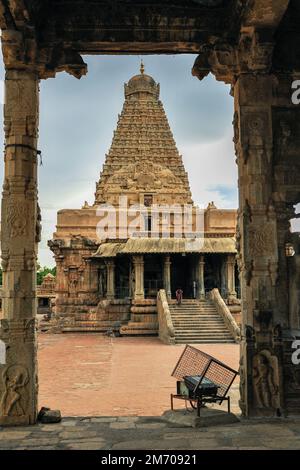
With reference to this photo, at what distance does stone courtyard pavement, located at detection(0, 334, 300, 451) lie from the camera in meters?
5.45

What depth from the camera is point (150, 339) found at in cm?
2294

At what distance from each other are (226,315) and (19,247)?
17678 millimetres

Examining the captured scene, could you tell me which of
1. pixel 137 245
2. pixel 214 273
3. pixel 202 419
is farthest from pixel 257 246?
pixel 214 273

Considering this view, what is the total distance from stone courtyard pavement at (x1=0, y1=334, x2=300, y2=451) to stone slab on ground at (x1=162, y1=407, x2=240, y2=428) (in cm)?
11

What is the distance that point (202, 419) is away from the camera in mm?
6191

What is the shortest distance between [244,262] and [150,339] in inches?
663

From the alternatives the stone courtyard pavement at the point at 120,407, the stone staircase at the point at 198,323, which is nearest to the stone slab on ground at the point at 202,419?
the stone courtyard pavement at the point at 120,407

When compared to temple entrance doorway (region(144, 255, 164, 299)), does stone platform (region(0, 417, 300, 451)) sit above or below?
below

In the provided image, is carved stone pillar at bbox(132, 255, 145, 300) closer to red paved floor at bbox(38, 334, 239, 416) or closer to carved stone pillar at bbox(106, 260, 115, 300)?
carved stone pillar at bbox(106, 260, 115, 300)

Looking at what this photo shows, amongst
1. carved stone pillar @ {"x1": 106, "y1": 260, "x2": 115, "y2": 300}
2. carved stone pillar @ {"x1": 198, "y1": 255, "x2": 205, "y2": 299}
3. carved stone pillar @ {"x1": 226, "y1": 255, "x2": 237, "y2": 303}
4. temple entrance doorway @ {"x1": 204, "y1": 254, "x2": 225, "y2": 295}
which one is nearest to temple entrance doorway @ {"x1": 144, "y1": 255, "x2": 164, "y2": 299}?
carved stone pillar @ {"x1": 106, "y1": 260, "x2": 115, "y2": 300}

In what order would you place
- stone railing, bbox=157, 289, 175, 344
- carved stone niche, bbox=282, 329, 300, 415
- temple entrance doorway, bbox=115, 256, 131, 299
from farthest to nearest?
1. temple entrance doorway, bbox=115, 256, 131, 299
2. stone railing, bbox=157, 289, 175, 344
3. carved stone niche, bbox=282, 329, 300, 415

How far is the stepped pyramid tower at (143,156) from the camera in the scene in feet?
145

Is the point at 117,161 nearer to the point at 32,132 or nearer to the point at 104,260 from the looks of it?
the point at 104,260

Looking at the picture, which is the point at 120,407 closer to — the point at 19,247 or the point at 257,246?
the point at 19,247
